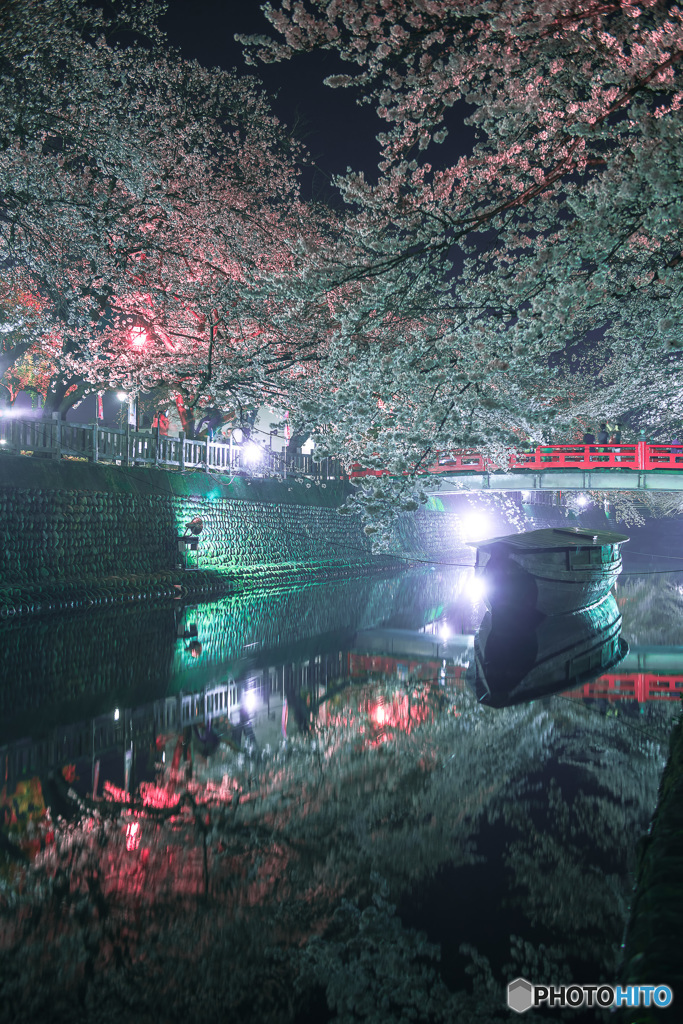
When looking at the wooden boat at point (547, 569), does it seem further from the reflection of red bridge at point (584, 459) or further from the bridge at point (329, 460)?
the reflection of red bridge at point (584, 459)

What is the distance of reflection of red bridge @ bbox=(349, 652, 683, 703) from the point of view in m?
9.92

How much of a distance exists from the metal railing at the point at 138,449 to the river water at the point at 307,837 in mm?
8366

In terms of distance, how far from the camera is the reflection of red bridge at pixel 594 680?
992cm

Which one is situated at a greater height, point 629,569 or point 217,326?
point 217,326

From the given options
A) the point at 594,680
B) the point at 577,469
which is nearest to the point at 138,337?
the point at 594,680

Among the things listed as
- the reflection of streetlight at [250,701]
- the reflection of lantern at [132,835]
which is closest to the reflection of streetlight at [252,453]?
the reflection of streetlight at [250,701]

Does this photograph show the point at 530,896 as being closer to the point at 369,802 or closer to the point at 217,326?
the point at 369,802

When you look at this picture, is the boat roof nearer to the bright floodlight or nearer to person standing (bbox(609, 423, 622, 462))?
person standing (bbox(609, 423, 622, 462))

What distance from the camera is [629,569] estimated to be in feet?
129

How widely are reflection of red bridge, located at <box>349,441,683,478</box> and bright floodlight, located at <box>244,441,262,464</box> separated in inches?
168

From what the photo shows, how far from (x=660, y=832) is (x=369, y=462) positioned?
1110cm

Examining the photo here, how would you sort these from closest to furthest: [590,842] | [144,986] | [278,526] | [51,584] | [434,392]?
[144,986] → [590,842] → [434,392] → [51,584] → [278,526]

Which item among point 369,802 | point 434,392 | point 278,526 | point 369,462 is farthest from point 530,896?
point 278,526

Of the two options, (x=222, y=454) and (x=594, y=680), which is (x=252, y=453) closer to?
(x=222, y=454)
